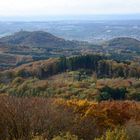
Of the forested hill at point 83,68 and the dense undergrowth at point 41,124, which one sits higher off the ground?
the dense undergrowth at point 41,124

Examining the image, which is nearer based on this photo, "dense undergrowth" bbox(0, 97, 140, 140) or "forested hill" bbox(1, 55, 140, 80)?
"dense undergrowth" bbox(0, 97, 140, 140)

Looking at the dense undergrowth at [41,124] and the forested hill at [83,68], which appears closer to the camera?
the dense undergrowth at [41,124]

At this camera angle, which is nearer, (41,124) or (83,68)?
(41,124)

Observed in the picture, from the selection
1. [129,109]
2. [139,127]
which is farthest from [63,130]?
[129,109]

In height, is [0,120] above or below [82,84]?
above

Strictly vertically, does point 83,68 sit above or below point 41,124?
below

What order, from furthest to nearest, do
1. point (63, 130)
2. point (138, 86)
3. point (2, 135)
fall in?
point (138, 86) < point (63, 130) < point (2, 135)

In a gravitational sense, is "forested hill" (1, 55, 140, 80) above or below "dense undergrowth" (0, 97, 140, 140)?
below

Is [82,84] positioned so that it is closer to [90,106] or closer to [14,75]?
[14,75]
